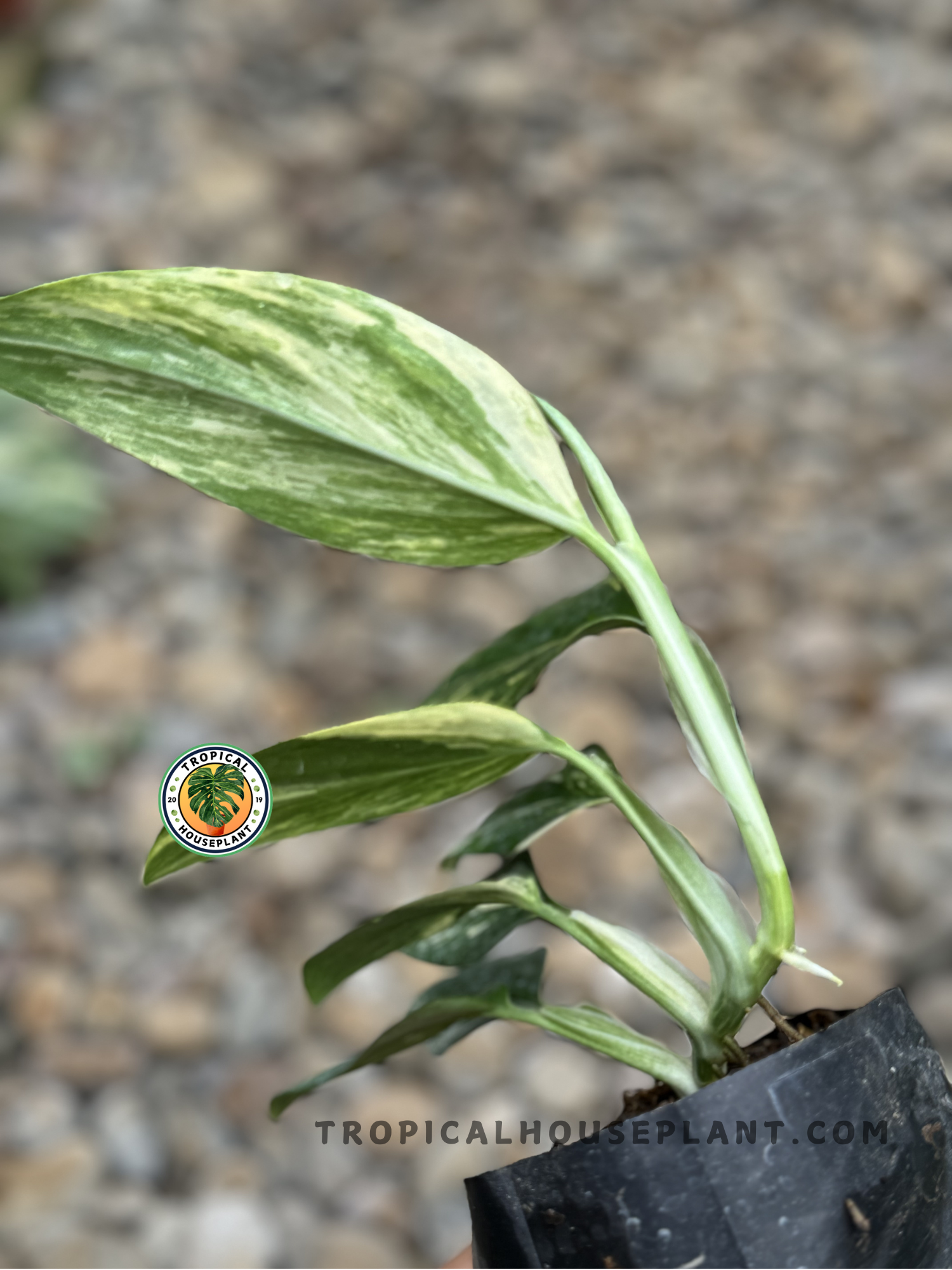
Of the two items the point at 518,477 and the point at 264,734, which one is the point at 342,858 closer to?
the point at 264,734

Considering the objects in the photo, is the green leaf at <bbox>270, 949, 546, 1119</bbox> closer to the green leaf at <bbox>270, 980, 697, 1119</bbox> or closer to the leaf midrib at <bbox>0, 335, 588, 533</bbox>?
the green leaf at <bbox>270, 980, 697, 1119</bbox>

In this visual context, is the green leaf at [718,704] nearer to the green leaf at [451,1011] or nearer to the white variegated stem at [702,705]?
the white variegated stem at [702,705]

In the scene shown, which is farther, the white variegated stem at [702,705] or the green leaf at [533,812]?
the green leaf at [533,812]

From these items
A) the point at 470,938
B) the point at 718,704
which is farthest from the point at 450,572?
the point at 718,704

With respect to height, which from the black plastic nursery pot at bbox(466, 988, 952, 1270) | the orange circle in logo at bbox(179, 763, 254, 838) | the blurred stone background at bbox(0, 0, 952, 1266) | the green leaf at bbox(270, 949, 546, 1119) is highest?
the blurred stone background at bbox(0, 0, 952, 1266)

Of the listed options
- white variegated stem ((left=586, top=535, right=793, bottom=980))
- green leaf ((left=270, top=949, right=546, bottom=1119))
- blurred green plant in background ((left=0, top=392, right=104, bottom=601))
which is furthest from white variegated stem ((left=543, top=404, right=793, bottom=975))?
blurred green plant in background ((left=0, top=392, right=104, bottom=601))

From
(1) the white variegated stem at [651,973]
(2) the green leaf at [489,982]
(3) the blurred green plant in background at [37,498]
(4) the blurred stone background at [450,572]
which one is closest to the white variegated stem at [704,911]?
(1) the white variegated stem at [651,973]

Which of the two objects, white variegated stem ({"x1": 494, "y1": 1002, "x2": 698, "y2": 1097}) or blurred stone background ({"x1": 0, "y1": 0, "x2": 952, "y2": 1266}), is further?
blurred stone background ({"x1": 0, "y1": 0, "x2": 952, "y2": 1266})

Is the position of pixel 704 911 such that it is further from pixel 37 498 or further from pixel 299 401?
pixel 37 498
